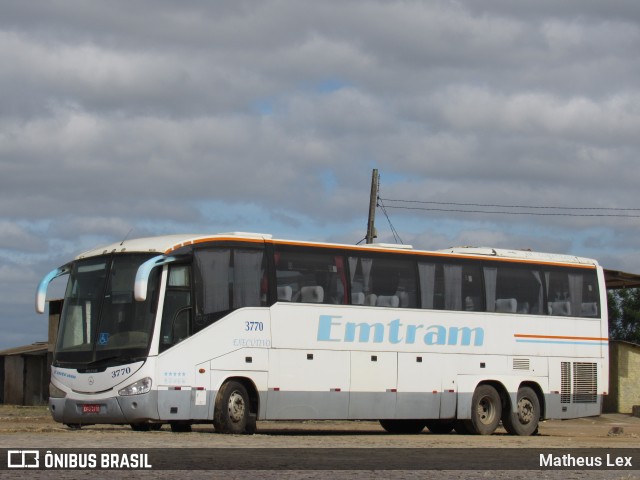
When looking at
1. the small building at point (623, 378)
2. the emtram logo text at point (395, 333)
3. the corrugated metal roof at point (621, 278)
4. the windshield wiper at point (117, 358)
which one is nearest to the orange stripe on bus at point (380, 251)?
the emtram logo text at point (395, 333)

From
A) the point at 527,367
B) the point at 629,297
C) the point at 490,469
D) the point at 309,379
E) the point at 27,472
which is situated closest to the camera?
the point at 27,472

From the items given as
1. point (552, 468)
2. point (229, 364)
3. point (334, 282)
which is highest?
point (334, 282)

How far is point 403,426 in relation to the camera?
27.1m

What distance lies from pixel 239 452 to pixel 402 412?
8830 millimetres

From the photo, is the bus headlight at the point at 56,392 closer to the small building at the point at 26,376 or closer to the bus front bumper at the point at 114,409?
the bus front bumper at the point at 114,409

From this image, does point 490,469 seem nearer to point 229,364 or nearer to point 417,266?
point 229,364

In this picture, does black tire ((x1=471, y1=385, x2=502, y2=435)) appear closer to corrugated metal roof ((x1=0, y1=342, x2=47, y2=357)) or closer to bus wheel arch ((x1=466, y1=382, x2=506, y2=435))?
bus wheel arch ((x1=466, y1=382, x2=506, y2=435))

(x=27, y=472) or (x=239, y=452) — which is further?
(x=239, y=452)

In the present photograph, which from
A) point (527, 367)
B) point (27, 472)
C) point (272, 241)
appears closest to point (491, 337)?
point (527, 367)

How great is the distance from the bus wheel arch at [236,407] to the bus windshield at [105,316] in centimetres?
190

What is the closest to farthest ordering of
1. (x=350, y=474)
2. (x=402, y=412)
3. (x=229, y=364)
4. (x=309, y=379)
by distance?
(x=350, y=474), (x=229, y=364), (x=309, y=379), (x=402, y=412)

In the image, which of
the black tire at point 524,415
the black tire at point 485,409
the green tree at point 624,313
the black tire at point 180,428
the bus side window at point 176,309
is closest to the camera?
the bus side window at point 176,309

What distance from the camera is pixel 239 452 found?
1655 centimetres

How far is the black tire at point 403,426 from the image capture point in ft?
87.9
